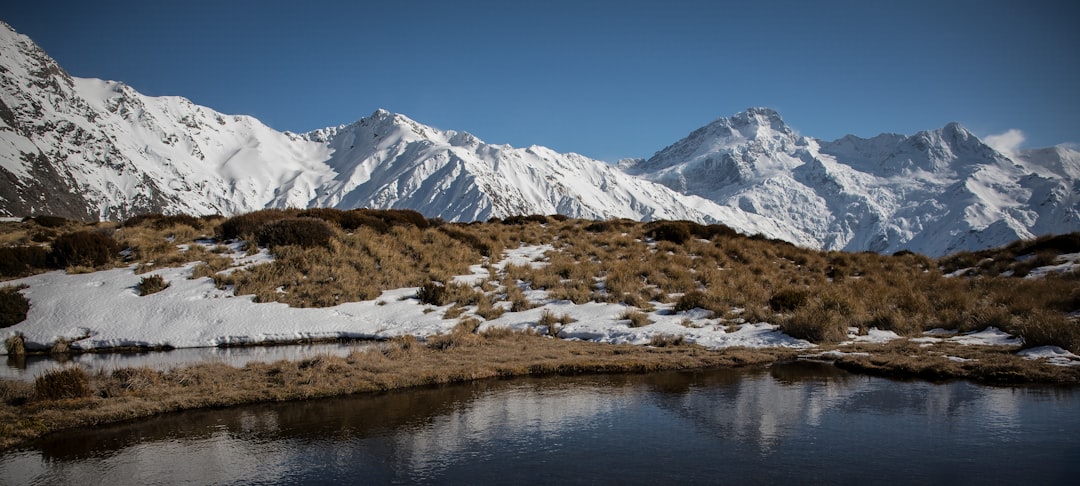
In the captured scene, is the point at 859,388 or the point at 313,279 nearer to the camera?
the point at 859,388

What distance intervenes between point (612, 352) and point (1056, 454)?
8909mm

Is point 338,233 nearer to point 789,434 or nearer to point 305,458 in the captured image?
point 305,458

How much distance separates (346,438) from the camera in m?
8.41

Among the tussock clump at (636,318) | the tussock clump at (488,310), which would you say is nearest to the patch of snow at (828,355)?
the tussock clump at (636,318)

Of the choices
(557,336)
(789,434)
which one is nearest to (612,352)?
(557,336)

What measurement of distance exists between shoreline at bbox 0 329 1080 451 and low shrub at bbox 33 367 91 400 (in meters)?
0.07

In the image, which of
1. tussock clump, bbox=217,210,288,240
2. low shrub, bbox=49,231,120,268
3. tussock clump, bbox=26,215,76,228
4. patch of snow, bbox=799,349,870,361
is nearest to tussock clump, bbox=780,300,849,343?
patch of snow, bbox=799,349,870,361

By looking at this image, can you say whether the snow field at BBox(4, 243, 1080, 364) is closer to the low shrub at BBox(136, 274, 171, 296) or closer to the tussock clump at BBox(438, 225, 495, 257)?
the low shrub at BBox(136, 274, 171, 296)

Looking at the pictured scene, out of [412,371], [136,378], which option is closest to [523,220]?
[412,371]

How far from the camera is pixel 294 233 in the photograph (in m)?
24.2

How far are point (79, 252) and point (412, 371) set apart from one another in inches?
711

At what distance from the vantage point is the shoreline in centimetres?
984

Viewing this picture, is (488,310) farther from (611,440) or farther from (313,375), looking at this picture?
(611,440)

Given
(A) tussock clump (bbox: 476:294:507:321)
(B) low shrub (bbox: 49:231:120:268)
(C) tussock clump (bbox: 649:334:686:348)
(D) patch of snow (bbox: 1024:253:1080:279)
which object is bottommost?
(C) tussock clump (bbox: 649:334:686:348)
